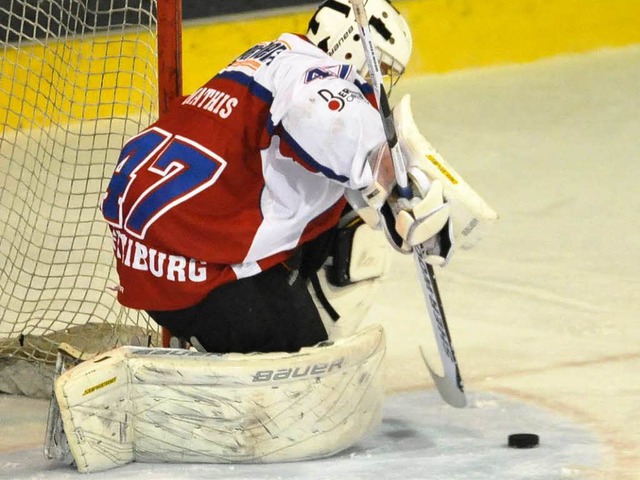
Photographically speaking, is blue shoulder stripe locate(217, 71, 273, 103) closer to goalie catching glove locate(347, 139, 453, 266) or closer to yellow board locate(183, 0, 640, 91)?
goalie catching glove locate(347, 139, 453, 266)

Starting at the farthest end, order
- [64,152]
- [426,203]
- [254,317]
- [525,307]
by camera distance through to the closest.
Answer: [64,152]
[525,307]
[254,317]
[426,203]

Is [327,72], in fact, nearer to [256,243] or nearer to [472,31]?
[256,243]

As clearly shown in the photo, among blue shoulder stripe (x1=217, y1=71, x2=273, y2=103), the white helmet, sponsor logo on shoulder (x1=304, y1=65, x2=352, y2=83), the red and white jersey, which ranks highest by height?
the white helmet

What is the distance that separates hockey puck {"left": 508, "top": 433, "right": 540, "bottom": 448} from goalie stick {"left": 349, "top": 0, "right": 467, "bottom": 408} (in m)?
0.22

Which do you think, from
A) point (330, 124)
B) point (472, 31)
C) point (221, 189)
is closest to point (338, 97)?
point (330, 124)

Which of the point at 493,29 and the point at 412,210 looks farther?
the point at 493,29

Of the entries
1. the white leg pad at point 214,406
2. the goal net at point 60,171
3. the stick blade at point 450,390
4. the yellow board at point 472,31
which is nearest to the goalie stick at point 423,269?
the stick blade at point 450,390

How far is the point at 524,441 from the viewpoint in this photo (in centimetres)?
233

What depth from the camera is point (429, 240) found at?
2.21m

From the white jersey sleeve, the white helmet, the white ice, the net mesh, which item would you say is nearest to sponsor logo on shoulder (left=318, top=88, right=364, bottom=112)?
the white jersey sleeve

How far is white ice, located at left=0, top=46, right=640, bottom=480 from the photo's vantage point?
7.59 feet

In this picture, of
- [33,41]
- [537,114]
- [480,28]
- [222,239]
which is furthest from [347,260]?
[480,28]

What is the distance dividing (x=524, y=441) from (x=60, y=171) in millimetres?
1574

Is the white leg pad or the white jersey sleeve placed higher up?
the white jersey sleeve
